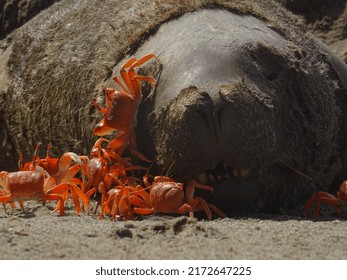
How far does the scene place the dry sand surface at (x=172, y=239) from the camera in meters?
3.50

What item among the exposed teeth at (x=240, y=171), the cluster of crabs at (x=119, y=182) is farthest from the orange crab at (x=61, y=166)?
the exposed teeth at (x=240, y=171)

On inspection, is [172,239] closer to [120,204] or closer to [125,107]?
[120,204]

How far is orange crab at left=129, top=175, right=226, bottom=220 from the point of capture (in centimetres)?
455

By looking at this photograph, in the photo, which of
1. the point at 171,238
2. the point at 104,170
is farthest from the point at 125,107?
the point at 171,238

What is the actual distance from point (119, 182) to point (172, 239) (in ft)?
3.37

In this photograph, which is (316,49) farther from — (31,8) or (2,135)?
(31,8)

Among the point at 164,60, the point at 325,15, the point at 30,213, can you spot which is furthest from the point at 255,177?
the point at 325,15

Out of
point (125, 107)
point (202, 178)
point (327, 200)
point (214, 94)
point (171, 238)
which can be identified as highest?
point (214, 94)

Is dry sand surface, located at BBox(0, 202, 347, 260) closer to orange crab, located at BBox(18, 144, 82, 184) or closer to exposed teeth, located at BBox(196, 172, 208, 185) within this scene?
exposed teeth, located at BBox(196, 172, 208, 185)

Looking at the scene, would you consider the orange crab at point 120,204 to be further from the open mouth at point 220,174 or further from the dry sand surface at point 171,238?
the open mouth at point 220,174

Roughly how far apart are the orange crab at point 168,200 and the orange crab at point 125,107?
0.29 metres

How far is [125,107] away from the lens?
15.9ft

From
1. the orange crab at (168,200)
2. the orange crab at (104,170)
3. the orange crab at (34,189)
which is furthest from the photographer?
the orange crab at (104,170)

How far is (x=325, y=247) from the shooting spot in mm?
3787
